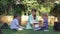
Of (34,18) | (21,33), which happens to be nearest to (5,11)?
A: (34,18)

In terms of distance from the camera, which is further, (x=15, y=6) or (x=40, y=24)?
(x=15, y=6)

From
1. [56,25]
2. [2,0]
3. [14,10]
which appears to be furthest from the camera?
[14,10]

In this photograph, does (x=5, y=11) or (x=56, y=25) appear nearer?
(x=56, y=25)

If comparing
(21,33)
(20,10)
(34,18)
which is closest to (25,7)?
(20,10)

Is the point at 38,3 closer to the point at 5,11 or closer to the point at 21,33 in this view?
the point at 5,11

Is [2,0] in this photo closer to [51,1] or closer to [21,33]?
[51,1]

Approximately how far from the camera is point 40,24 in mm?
9609

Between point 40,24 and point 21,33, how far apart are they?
1312 mm

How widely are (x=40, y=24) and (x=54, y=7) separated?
11143 millimetres

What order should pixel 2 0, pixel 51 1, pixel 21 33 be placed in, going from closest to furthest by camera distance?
1. pixel 21 33
2. pixel 2 0
3. pixel 51 1

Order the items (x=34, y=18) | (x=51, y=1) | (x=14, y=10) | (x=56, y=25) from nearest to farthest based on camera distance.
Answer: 1. (x=56, y=25)
2. (x=34, y=18)
3. (x=14, y=10)
4. (x=51, y=1)

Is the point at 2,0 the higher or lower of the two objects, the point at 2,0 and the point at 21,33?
the higher

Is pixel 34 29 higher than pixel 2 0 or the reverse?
the reverse

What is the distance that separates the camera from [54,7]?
20.6 meters
